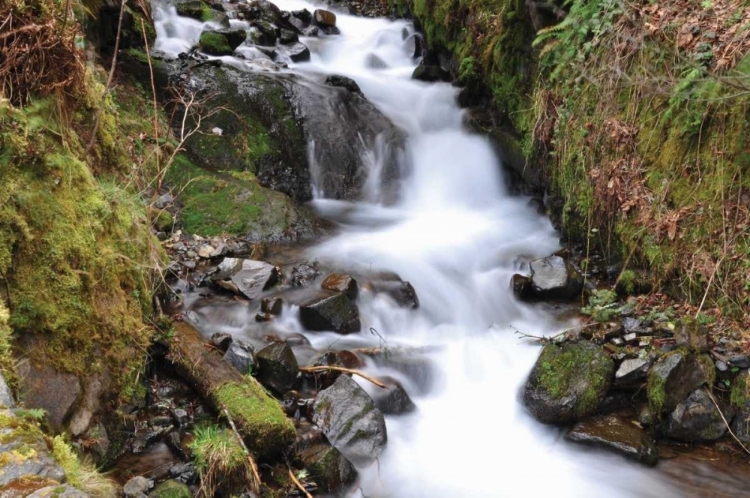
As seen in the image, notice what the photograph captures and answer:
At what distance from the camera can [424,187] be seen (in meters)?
9.71

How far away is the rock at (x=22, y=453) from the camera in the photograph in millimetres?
1987

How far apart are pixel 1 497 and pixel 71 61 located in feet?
9.97

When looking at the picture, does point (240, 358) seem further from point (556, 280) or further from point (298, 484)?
point (556, 280)

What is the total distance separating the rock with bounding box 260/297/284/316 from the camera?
582 centimetres

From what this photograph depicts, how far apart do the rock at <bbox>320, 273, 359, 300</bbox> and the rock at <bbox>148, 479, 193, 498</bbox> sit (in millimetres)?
3101

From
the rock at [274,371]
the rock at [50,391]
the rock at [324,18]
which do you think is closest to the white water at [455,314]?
the rock at [274,371]

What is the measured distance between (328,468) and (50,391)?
1.85 metres

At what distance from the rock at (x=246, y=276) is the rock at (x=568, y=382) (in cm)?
301

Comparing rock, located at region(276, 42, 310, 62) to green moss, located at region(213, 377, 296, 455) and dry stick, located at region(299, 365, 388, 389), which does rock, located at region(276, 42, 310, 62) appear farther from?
green moss, located at region(213, 377, 296, 455)

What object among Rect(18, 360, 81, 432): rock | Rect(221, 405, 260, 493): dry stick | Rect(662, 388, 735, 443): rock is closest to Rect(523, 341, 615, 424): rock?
Rect(662, 388, 735, 443): rock

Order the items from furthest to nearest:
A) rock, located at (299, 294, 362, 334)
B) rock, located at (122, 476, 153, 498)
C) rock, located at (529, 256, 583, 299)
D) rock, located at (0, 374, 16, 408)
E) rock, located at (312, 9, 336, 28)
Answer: rock, located at (312, 9, 336, 28) < rock, located at (529, 256, 583, 299) < rock, located at (299, 294, 362, 334) < rock, located at (122, 476, 153, 498) < rock, located at (0, 374, 16, 408)

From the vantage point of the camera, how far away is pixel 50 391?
3041 millimetres

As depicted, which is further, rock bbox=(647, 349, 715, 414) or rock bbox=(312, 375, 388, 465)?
rock bbox=(647, 349, 715, 414)

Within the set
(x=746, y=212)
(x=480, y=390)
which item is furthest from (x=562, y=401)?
(x=746, y=212)
